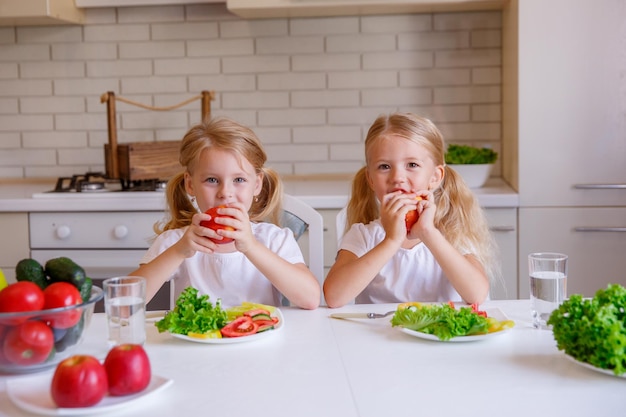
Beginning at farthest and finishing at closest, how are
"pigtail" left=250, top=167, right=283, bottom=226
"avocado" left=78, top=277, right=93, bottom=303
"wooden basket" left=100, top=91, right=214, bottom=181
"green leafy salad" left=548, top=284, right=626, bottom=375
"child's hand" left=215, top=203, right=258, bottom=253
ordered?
"wooden basket" left=100, top=91, right=214, bottom=181 < "pigtail" left=250, top=167, right=283, bottom=226 < "child's hand" left=215, top=203, right=258, bottom=253 < "avocado" left=78, top=277, right=93, bottom=303 < "green leafy salad" left=548, top=284, right=626, bottom=375

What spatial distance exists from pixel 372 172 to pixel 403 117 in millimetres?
171

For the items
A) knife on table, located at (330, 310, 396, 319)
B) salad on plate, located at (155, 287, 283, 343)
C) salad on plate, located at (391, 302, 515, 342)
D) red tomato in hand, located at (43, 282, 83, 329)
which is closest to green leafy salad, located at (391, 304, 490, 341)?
salad on plate, located at (391, 302, 515, 342)

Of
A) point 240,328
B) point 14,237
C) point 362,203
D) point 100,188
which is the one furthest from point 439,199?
point 14,237

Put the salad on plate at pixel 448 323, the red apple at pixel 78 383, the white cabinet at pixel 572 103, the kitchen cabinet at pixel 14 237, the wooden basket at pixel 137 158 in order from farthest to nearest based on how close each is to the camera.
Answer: the wooden basket at pixel 137 158 → the kitchen cabinet at pixel 14 237 → the white cabinet at pixel 572 103 → the salad on plate at pixel 448 323 → the red apple at pixel 78 383

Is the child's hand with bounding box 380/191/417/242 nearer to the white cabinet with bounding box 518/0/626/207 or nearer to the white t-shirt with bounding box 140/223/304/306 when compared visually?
the white t-shirt with bounding box 140/223/304/306

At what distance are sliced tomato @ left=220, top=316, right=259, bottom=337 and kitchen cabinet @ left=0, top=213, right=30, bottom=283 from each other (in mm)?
1887

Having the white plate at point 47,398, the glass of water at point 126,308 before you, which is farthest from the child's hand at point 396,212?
the white plate at point 47,398

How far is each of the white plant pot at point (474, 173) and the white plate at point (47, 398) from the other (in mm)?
2146

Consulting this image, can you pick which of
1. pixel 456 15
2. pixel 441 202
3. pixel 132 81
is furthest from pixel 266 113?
pixel 441 202

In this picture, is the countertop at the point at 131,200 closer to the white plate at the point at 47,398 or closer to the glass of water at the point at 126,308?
the glass of water at the point at 126,308

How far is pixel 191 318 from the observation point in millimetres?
1572

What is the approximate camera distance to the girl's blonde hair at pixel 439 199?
83.6 inches

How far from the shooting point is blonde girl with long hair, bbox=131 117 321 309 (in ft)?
6.20

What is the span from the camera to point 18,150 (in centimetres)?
385
